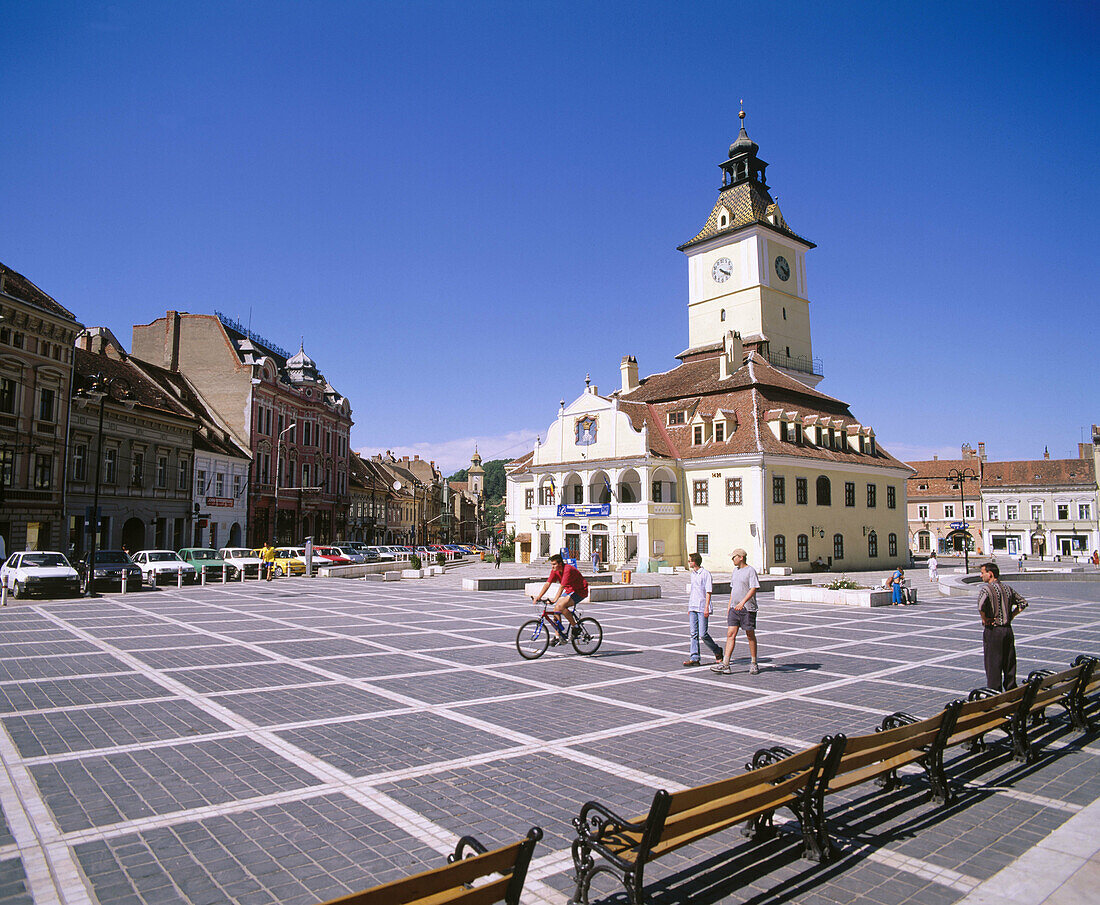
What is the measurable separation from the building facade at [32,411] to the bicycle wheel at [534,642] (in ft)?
101

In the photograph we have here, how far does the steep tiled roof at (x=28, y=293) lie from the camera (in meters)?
35.0

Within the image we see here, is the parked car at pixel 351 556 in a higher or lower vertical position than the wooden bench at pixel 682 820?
higher

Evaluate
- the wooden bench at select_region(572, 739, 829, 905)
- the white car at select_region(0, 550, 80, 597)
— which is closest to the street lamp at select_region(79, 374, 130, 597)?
the white car at select_region(0, 550, 80, 597)

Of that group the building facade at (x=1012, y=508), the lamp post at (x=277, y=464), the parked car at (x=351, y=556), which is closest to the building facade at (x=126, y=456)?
the lamp post at (x=277, y=464)

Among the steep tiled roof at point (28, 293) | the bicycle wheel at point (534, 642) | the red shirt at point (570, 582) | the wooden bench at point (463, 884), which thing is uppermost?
the steep tiled roof at point (28, 293)

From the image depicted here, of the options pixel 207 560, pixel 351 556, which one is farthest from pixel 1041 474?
pixel 207 560

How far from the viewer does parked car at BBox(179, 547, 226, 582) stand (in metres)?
36.2

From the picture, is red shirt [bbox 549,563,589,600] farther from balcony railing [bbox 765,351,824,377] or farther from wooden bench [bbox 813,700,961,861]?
balcony railing [bbox 765,351,824,377]

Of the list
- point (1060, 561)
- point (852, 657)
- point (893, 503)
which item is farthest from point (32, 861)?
point (1060, 561)

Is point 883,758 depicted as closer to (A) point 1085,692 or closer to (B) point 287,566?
(A) point 1085,692

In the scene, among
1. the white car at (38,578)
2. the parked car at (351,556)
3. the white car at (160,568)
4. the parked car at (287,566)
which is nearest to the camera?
the white car at (38,578)

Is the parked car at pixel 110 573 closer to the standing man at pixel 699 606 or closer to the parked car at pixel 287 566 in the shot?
the parked car at pixel 287 566

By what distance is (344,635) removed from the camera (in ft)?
55.8

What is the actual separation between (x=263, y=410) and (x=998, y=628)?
57.4 metres
